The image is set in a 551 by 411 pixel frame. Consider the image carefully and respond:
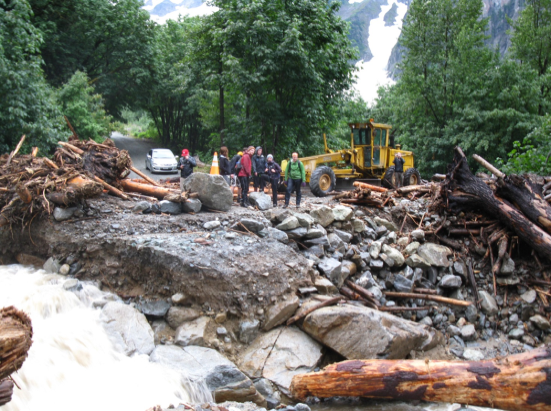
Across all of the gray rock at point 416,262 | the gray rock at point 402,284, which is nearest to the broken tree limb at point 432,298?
the gray rock at point 402,284

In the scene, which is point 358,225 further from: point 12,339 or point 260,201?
point 12,339

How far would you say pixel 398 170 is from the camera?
15430 mm

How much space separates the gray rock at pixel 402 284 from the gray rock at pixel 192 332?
4118mm

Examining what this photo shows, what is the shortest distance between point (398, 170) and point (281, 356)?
1098cm

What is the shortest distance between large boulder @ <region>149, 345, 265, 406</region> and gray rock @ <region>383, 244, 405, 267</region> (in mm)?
4636

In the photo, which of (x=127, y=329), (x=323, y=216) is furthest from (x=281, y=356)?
(x=323, y=216)

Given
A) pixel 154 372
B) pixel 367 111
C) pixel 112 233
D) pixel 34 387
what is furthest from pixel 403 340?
pixel 367 111

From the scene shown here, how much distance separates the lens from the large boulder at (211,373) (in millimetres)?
5297

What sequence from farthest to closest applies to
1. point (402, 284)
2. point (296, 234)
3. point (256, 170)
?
1. point (256, 170)
2. point (296, 234)
3. point (402, 284)

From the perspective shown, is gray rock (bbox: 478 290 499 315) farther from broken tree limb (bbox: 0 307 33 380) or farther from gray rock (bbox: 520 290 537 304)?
broken tree limb (bbox: 0 307 33 380)

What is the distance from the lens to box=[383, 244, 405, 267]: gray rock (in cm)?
890

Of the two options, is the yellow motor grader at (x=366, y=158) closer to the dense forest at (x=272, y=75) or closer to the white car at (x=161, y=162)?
the dense forest at (x=272, y=75)

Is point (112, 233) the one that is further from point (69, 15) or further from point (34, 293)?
point (69, 15)

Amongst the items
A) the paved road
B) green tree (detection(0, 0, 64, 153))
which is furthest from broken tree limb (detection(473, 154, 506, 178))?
the paved road
